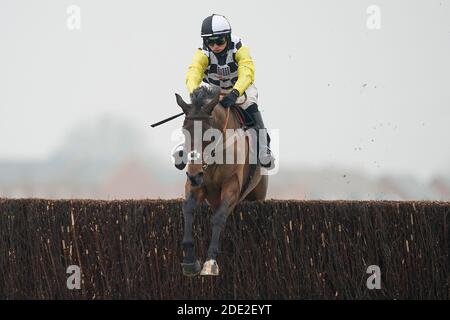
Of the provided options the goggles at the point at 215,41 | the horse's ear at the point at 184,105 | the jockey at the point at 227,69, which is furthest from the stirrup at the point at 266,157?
the horse's ear at the point at 184,105

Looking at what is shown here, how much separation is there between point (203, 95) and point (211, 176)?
0.91m

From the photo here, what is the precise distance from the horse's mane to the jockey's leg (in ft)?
4.16

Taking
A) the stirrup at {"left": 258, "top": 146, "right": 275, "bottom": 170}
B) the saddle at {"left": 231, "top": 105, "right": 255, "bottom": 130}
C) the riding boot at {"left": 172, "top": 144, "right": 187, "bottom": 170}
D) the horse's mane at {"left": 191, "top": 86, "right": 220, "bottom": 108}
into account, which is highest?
the horse's mane at {"left": 191, "top": 86, "right": 220, "bottom": 108}

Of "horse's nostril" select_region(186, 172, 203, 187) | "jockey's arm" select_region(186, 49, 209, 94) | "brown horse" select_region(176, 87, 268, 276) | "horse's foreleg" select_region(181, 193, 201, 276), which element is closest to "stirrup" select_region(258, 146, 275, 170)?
"brown horse" select_region(176, 87, 268, 276)

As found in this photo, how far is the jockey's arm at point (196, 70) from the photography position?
9.59 metres

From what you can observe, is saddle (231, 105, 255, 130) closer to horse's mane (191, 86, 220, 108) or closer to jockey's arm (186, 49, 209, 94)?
jockey's arm (186, 49, 209, 94)

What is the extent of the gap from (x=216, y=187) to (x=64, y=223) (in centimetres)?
224

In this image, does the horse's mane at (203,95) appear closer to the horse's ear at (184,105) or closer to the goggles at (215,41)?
the horse's ear at (184,105)

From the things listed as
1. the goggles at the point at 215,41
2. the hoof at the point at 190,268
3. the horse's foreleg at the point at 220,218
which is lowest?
the hoof at the point at 190,268

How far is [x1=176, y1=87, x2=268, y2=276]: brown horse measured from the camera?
841 cm

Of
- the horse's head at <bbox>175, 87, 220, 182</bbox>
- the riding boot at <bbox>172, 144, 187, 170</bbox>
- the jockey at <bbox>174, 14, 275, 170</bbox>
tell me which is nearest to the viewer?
the horse's head at <bbox>175, 87, 220, 182</bbox>

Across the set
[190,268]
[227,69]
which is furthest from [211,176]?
[227,69]

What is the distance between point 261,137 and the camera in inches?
400
